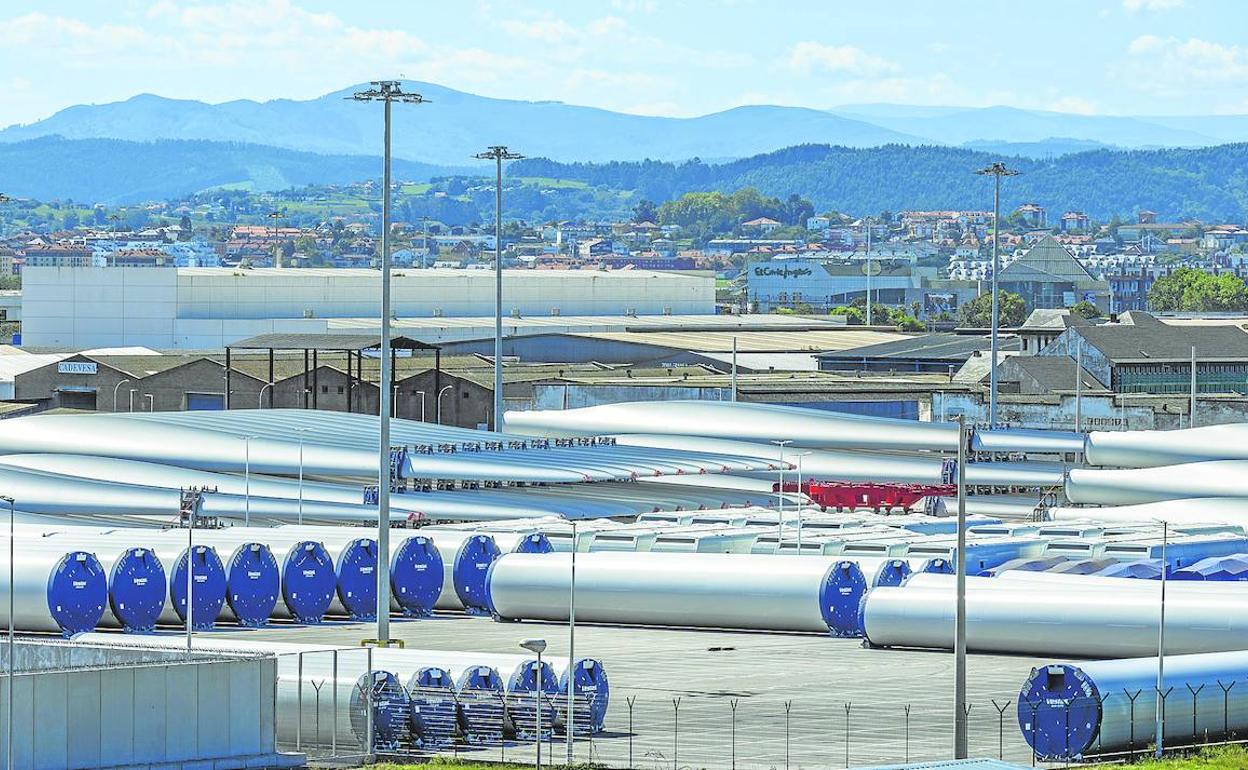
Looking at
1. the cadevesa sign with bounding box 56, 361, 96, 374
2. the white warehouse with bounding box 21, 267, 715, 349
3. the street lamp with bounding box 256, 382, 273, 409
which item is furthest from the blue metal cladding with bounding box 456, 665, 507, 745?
the white warehouse with bounding box 21, 267, 715, 349

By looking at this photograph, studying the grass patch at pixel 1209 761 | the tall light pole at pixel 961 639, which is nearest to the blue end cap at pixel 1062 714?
the grass patch at pixel 1209 761

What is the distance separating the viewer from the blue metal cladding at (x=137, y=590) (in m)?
59.3

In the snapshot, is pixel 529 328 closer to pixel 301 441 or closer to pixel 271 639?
pixel 301 441

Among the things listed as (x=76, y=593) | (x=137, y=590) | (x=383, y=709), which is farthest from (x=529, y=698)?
(x=76, y=593)

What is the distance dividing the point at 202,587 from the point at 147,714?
22.4 meters

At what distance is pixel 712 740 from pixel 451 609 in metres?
24.0

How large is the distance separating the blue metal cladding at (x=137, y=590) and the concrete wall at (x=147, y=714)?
63.8 ft

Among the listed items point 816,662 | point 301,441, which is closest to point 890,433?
point 301,441

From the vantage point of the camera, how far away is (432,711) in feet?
144

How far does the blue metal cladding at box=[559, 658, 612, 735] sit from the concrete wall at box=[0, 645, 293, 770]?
6.56 m

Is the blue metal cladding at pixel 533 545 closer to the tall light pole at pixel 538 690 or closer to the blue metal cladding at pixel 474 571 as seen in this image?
the blue metal cladding at pixel 474 571

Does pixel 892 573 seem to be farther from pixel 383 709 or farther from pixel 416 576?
pixel 383 709

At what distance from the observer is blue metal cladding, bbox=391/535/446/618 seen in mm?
64938

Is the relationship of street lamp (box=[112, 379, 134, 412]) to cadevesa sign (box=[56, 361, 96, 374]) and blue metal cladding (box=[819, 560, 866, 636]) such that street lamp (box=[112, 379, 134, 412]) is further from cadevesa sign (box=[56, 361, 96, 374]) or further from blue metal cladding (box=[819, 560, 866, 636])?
blue metal cladding (box=[819, 560, 866, 636])
